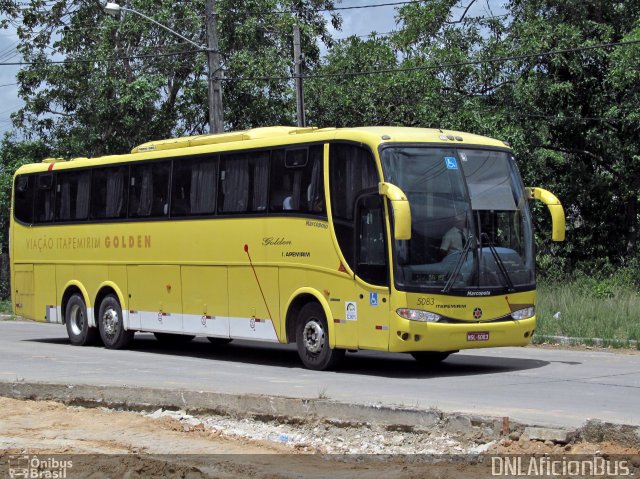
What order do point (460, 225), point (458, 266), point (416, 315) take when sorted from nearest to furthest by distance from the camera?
point (416, 315) → point (458, 266) → point (460, 225)

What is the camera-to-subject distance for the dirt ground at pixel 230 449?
8195 mm

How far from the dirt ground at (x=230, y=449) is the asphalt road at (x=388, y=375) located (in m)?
0.73

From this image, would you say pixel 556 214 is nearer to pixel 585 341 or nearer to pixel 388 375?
pixel 388 375

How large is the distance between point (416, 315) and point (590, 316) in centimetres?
841

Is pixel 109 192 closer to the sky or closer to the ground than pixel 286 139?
closer to the ground

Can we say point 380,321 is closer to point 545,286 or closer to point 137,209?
point 137,209

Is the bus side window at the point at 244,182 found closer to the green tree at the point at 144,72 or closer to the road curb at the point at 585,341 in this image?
the road curb at the point at 585,341

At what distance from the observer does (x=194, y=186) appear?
18.0m

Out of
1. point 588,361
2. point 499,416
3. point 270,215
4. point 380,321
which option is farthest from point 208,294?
point 499,416

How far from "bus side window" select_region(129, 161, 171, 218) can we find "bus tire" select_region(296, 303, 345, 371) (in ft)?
13.4

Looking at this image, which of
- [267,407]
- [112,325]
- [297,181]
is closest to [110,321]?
[112,325]

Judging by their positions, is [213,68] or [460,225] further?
[213,68]

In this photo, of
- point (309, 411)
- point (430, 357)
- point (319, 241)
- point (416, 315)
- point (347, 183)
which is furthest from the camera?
point (430, 357)

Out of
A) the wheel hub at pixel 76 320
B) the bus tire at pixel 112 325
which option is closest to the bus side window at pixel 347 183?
the bus tire at pixel 112 325
